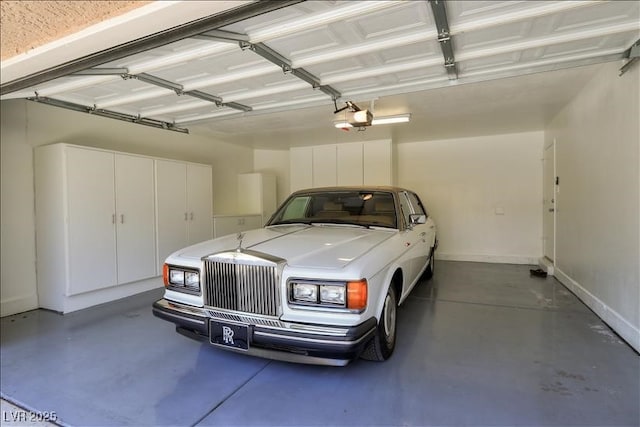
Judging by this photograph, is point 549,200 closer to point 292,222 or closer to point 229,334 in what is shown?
point 292,222

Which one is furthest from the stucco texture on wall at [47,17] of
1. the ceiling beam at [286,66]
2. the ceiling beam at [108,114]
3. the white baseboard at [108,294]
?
the white baseboard at [108,294]

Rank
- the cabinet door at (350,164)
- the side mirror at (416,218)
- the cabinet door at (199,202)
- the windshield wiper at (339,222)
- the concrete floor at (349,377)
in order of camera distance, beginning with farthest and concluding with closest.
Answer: the cabinet door at (350,164), the cabinet door at (199,202), the side mirror at (416,218), the windshield wiper at (339,222), the concrete floor at (349,377)

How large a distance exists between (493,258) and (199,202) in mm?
5684

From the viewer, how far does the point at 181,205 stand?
5.11 meters

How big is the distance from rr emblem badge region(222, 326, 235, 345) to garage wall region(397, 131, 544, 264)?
230 inches

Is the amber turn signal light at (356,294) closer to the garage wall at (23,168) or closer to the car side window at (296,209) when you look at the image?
the car side window at (296,209)

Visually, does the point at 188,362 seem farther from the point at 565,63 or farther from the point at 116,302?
the point at 565,63

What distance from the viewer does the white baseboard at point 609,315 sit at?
2.67 m

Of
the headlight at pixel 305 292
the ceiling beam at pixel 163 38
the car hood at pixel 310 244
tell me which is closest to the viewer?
the ceiling beam at pixel 163 38

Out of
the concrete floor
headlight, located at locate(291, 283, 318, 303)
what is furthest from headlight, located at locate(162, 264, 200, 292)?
headlight, located at locate(291, 283, 318, 303)

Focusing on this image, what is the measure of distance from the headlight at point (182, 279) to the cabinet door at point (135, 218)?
88.8 inches

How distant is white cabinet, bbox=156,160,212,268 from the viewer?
15.7 ft

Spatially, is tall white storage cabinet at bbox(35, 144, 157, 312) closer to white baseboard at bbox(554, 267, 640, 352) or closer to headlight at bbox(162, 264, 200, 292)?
headlight at bbox(162, 264, 200, 292)

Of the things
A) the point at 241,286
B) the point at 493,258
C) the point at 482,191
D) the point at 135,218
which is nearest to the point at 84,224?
the point at 135,218
